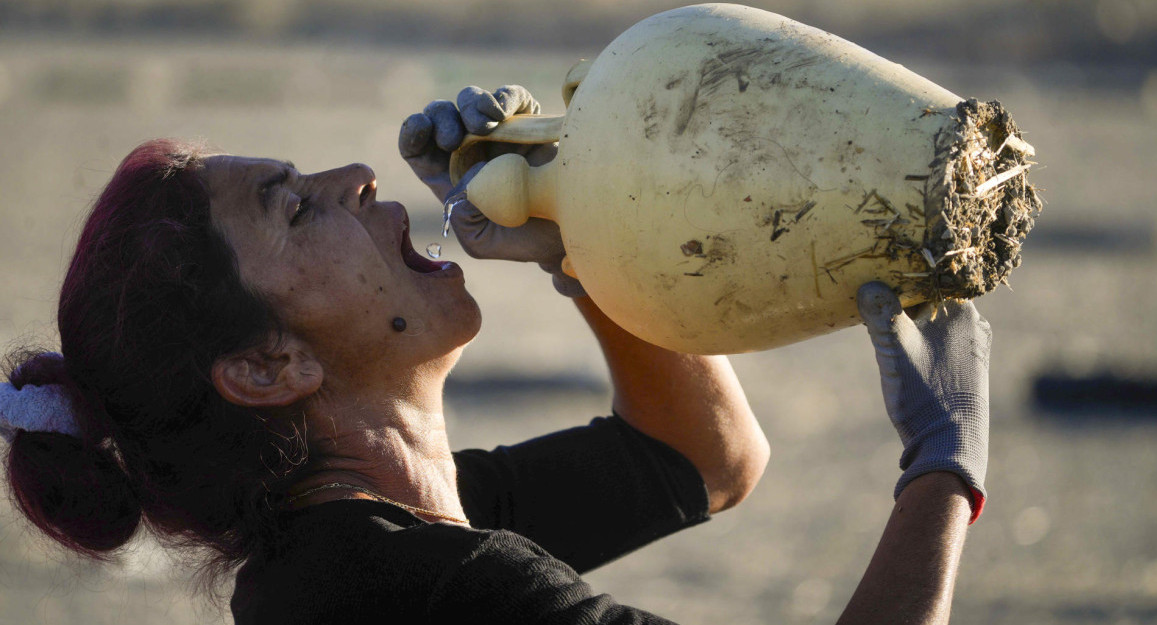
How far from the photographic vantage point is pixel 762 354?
4566mm

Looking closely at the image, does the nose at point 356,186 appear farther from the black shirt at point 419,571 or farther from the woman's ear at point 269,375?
the black shirt at point 419,571

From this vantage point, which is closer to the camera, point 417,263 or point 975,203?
point 975,203

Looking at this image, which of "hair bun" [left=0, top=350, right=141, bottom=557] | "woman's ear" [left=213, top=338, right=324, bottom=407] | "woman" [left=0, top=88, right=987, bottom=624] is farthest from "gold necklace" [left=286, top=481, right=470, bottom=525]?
"hair bun" [left=0, top=350, right=141, bottom=557]

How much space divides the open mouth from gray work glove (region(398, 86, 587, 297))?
6 cm

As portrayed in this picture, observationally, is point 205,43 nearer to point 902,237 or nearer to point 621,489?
point 621,489

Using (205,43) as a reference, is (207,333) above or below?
below

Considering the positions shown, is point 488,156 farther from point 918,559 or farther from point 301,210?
point 918,559

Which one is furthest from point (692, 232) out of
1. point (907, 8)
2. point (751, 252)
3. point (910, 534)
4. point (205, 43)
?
point (907, 8)

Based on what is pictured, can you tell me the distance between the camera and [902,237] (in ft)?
4.64

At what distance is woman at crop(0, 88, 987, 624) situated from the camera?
5.07 ft

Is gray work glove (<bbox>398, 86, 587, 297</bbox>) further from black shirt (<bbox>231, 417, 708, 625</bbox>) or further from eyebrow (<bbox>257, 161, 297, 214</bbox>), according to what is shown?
black shirt (<bbox>231, 417, 708, 625</bbox>)

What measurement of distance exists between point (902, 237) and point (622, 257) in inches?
15.0

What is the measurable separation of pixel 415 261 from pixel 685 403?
595 millimetres

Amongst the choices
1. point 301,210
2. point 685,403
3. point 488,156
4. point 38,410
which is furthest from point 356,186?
point 685,403
